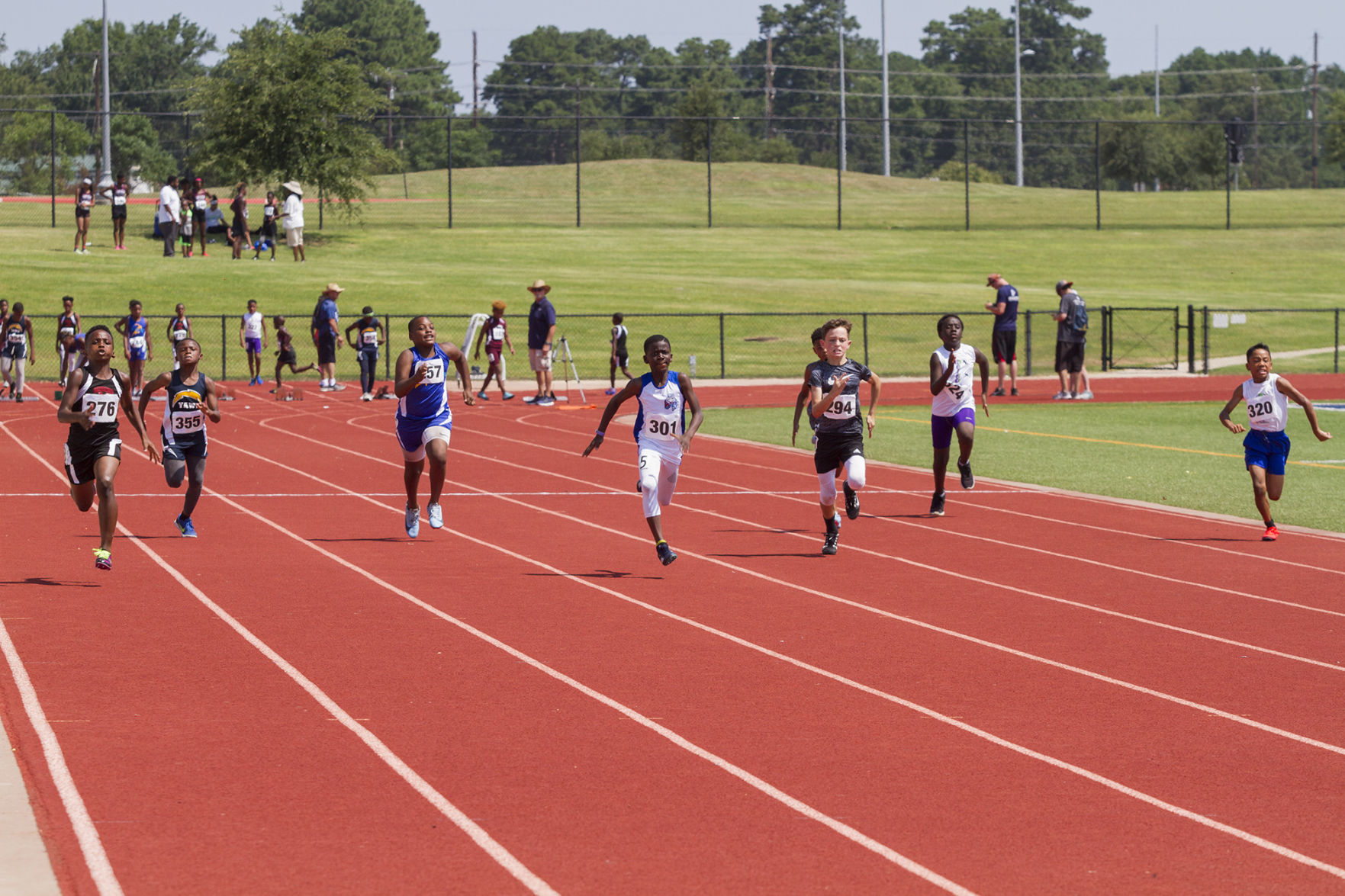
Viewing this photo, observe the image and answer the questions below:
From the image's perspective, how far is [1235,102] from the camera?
143750 mm

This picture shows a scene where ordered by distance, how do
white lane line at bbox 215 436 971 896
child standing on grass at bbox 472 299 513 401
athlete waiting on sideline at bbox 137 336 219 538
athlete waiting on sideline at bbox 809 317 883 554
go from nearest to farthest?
1. white lane line at bbox 215 436 971 896
2. athlete waiting on sideline at bbox 809 317 883 554
3. athlete waiting on sideline at bbox 137 336 219 538
4. child standing on grass at bbox 472 299 513 401

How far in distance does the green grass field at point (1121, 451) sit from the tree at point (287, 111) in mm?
25895

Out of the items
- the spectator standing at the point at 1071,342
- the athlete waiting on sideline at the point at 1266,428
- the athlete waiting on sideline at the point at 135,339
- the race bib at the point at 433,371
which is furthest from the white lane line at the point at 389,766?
the spectator standing at the point at 1071,342

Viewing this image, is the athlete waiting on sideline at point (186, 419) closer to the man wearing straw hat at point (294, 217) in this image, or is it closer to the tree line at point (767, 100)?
the man wearing straw hat at point (294, 217)

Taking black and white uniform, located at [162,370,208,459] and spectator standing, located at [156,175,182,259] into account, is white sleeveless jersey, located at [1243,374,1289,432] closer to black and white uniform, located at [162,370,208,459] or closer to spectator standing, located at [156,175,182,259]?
black and white uniform, located at [162,370,208,459]

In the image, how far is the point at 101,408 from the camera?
11344 mm

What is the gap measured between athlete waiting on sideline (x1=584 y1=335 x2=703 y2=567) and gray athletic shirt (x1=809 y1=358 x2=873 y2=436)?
1261mm

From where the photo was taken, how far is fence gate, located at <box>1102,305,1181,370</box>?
37875 millimetres

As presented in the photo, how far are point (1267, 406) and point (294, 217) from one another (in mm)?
38402

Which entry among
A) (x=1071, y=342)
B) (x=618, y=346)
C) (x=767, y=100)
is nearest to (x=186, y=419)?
(x=618, y=346)

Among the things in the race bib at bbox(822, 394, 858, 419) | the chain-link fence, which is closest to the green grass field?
the race bib at bbox(822, 394, 858, 419)

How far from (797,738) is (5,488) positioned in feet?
40.1

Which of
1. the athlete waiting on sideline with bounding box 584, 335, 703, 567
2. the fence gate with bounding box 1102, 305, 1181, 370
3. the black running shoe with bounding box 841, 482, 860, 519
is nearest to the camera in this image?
the athlete waiting on sideline with bounding box 584, 335, 703, 567

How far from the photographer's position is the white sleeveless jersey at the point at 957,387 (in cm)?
1482
